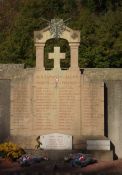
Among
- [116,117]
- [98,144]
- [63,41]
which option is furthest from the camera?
[63,41]

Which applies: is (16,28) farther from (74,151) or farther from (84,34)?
(74,151)

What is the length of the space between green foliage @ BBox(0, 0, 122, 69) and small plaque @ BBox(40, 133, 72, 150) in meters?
12.5

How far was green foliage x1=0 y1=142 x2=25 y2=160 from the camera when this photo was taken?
78.7 feet

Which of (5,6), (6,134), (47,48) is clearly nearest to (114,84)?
(6,134)

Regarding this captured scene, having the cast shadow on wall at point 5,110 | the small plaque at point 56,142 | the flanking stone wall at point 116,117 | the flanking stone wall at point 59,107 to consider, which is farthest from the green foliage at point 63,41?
the small plaque at point 56,142

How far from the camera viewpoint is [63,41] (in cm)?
3916

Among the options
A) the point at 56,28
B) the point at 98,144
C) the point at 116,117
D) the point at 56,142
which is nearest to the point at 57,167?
the point at 56,142

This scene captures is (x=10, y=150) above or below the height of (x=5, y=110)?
below

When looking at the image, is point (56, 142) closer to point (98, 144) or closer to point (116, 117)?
point (98, 144)

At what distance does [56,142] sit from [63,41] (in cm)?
1542

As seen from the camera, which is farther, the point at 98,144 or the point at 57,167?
the point at 98,144

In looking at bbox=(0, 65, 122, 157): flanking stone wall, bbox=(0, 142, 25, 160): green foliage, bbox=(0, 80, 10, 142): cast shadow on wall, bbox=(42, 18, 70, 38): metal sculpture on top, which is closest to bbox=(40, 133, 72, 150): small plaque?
bbox=(0, 65, 122, 157): flanking stone wall

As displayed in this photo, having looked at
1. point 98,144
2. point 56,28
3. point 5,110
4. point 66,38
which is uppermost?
point 56,28

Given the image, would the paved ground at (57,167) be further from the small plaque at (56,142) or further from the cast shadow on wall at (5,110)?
the cast shadow on wall at (5,110)
